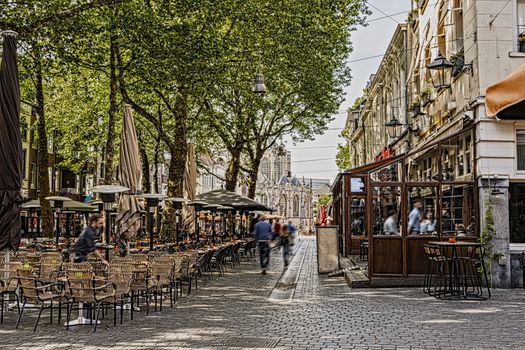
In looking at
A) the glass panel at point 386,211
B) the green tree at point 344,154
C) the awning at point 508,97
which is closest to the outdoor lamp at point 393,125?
the glass panel at point 386,211

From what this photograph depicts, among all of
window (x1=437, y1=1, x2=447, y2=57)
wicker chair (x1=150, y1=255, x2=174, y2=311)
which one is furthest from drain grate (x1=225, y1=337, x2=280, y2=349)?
window (x1=437, y1=1, x2=447, y2=57)

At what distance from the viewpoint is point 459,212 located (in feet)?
54.9

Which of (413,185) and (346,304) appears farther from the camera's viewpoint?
(413,185)

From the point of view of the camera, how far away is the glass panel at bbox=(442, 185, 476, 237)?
54.6ft

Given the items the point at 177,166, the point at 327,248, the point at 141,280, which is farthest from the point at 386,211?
the point at 177,166

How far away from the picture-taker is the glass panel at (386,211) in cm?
1689

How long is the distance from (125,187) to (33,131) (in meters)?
40.5

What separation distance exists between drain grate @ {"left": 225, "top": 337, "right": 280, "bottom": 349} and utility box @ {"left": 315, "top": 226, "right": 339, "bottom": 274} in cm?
1113

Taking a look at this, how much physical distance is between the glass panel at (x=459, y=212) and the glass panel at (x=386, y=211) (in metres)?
1.19

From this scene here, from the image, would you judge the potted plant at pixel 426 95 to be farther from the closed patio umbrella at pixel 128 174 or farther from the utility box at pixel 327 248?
the closed patio umbrella at pixel 128 174

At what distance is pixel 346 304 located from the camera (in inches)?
529

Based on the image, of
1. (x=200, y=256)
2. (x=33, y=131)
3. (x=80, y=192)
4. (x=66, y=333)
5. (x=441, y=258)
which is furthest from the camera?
(x=80, y=192)

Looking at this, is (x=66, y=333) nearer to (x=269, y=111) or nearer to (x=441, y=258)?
(x=441, y=258)

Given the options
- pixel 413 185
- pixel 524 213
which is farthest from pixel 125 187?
pixel 524 213
